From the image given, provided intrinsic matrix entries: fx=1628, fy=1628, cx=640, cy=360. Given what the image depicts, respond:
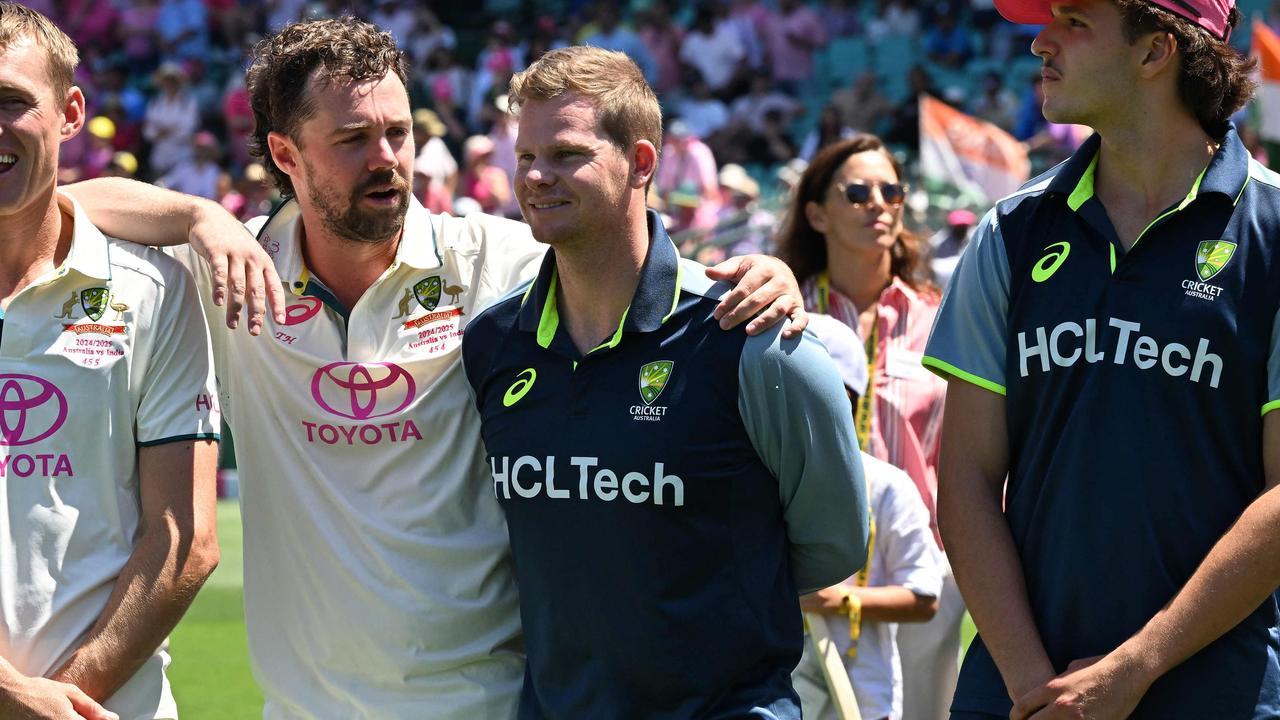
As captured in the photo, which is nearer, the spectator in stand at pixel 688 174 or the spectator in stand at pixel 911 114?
the spectator in stand at pixel 688 174

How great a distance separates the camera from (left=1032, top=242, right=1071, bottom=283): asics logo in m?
3.38

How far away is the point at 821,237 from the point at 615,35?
1696cm

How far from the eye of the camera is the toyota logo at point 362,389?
3785 mm

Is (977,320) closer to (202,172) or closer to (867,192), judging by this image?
(867,192)

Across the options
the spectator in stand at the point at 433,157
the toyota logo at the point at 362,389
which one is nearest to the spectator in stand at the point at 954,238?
the spectator in stand at the point at 433,157

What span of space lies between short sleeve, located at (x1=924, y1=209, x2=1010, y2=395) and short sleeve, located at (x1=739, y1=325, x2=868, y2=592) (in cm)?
24

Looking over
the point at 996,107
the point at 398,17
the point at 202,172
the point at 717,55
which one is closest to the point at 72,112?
the point at 996,107

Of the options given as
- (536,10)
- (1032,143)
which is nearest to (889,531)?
(1032,143)

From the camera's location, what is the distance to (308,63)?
12.9 ft

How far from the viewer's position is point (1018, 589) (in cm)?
334

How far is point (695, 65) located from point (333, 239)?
19.2m

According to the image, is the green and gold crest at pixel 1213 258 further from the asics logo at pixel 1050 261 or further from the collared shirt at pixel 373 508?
the collared shirt at pixel 373 508

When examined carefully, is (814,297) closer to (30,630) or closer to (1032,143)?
(30,630)

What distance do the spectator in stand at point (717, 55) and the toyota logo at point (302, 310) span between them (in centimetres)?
1908
